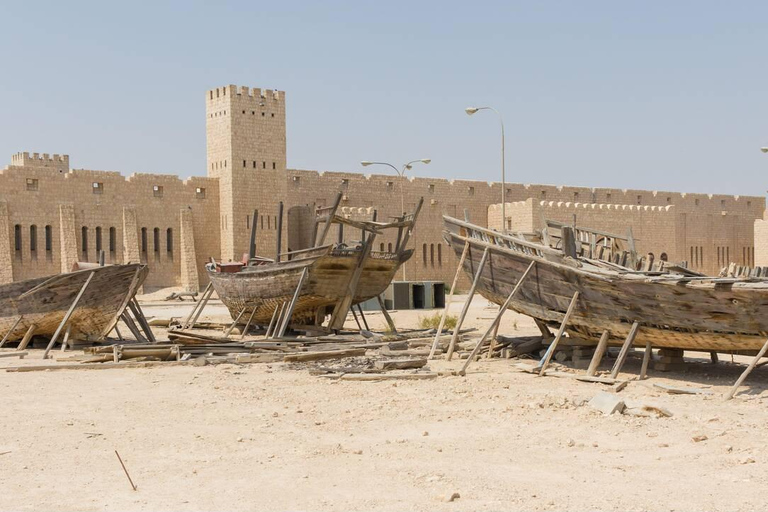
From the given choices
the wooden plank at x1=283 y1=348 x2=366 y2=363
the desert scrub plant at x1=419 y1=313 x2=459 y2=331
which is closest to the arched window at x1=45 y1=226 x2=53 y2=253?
the desert scrub plant at x1=419 y1=313 x2=459 y2=331

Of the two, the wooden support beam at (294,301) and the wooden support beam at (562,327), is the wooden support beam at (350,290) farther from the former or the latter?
the wooden support beam at (562,327)

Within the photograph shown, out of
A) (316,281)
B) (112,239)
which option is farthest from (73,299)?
(112,239)

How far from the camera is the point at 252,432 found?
324 inches

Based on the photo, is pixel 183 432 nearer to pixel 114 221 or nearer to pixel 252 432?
pixel 252 432

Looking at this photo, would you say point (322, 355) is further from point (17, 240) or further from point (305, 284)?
point (17, 240)

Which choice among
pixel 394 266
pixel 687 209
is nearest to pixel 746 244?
pixel 687 209

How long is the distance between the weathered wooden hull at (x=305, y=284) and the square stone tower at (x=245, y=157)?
1827cm

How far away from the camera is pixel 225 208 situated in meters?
37.9

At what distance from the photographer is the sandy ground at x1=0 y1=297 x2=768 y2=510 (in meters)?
6.10

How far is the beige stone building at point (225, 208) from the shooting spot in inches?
1341

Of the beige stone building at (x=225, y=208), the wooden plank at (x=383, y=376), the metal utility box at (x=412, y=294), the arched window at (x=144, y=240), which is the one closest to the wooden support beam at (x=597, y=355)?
the wooden plank at (x=383, y=376)

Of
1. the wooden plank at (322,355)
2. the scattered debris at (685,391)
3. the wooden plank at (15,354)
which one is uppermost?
the scattered debris at (685,391)

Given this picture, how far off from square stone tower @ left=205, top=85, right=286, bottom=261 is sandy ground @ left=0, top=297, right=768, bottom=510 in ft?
85.9

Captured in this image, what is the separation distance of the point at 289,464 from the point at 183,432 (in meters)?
1.69
